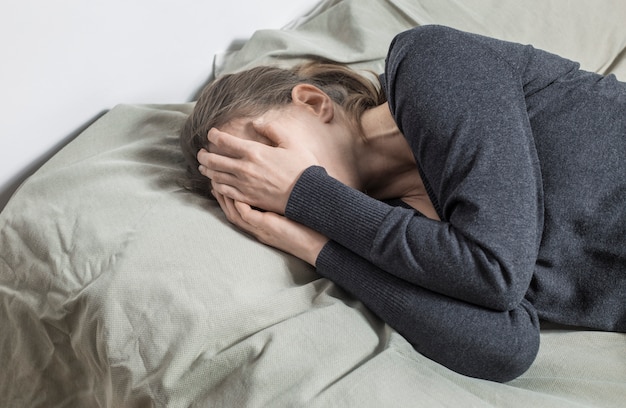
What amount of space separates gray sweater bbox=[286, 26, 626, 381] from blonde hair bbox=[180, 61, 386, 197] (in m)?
0.15

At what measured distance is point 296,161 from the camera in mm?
1059

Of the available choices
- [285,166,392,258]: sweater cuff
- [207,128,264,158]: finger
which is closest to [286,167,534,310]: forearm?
[285,166,392,258]: sweater cuff

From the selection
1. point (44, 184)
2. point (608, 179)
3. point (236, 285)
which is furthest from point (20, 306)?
point (608, 179)

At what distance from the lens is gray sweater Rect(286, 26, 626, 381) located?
94 cm

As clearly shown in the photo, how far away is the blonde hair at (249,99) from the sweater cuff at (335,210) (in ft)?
0.56

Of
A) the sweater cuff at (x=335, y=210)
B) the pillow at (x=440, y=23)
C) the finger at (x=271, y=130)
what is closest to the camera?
the sweater cuff at (x=335, y=210)

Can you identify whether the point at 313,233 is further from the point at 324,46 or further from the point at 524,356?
the point at 324,46

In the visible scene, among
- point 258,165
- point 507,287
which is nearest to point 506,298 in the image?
point 507,287

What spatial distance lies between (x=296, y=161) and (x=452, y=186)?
24 cm

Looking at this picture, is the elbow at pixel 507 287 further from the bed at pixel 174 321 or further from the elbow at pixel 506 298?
A: the bed at pixel 174 321

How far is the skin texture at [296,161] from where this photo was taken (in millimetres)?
1041

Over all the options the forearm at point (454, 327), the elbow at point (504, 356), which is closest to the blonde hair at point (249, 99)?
the forearm at point (454, 327)

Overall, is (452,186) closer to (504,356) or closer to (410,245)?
(410,245)

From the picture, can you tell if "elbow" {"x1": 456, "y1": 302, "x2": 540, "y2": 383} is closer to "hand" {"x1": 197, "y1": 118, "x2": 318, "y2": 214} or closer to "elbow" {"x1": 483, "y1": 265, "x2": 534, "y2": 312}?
"elbow" {"x1": 483, "y1": 265, "x2": 534, "y2": 312}
